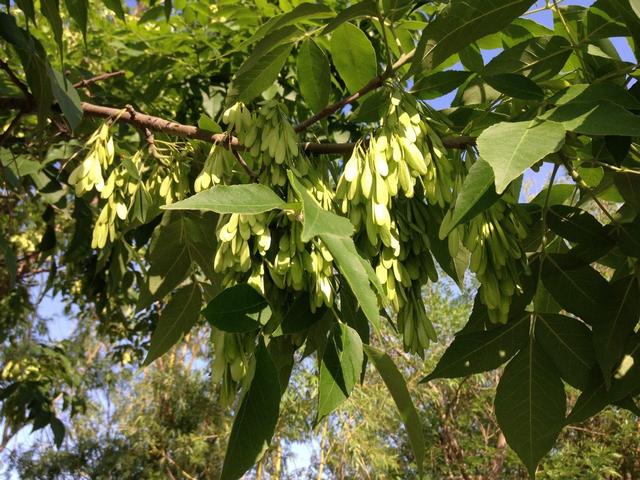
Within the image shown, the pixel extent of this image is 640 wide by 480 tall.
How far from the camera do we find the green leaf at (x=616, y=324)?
58 cm

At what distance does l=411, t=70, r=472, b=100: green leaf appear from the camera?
718mm

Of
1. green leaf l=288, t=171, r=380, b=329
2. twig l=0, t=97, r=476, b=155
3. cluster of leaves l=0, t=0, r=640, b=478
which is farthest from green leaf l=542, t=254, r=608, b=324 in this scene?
green leaf l=288, t=171, r=380, b=329

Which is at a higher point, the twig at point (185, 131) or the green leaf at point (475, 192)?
the twig at point (185, 131)

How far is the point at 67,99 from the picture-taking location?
74 centimetres

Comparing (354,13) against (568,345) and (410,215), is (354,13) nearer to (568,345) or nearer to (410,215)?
(410,215)

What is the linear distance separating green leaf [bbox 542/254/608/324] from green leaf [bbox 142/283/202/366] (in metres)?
0.41

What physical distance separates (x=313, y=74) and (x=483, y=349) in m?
0.39

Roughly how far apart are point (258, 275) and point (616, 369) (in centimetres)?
36

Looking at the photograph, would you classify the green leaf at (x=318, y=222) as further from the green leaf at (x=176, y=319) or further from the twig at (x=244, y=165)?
the green leaf at (x=176, y=319)

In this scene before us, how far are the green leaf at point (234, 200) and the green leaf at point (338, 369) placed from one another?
0.42 ft

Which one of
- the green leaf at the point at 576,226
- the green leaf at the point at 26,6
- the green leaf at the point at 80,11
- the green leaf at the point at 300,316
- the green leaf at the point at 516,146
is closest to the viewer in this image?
the green leaf at the point at 516,146

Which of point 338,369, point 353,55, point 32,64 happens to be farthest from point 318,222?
point 32,64

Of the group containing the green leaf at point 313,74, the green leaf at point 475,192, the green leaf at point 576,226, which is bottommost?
the green leaf at point 475,192

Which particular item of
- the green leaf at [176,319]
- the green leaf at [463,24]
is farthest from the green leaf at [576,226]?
the green leaf at [176,319]
